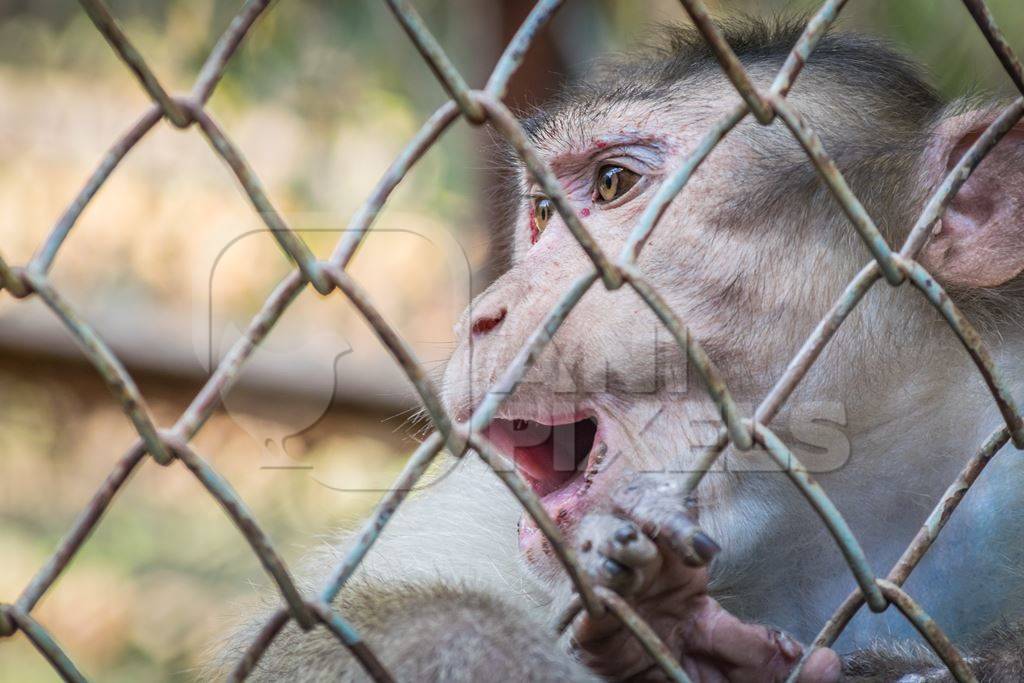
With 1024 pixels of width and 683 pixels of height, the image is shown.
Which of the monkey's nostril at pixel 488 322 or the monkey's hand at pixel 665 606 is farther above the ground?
the monkey's nostril at pixel 488 322

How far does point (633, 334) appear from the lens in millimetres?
1896

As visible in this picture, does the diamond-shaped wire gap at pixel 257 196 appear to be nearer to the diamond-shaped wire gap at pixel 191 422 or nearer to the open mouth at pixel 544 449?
the diamond-shaped wire gap at pixel 191 422

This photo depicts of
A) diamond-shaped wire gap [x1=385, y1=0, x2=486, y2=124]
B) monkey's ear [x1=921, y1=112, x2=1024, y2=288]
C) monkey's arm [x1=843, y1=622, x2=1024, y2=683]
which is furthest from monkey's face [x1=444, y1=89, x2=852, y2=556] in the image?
diamond-shaped wire gap [x1=385, y1=0, x2=486, y2=124]

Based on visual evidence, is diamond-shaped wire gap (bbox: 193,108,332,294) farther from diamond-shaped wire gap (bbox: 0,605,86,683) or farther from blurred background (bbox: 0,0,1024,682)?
blurred background (bbox: 0,0,1024,682)

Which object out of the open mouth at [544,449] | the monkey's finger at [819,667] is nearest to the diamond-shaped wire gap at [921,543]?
the monkey's finger at [819,667]

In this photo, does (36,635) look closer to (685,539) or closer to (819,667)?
(685,539)

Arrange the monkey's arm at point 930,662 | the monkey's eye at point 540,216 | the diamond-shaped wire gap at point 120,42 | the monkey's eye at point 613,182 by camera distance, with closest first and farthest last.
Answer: the diamond-shaped wire gap at point 120,42 → the monkey's arm at point 930,662 → the monkey's eye at point 613,182 → the monkey's eye at point 540,216

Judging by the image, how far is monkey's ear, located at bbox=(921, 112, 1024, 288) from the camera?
6.26 feet

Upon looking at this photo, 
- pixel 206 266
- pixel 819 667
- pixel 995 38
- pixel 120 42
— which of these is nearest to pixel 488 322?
pixel 819 667

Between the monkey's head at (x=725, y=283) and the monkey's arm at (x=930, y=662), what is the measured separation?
1.16 feet

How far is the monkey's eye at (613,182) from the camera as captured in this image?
2.21 meters

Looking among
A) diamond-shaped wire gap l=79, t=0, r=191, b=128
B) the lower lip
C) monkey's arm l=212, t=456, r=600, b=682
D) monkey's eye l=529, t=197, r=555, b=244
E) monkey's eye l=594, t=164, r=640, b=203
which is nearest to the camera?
diamond-shaped wire gap l=79, t=0, r=191, b=128

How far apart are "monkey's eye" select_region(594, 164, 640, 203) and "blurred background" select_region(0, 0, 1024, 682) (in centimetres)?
156

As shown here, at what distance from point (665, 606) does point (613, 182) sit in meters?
0.99
